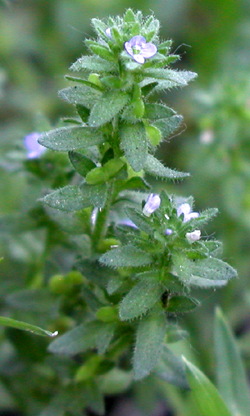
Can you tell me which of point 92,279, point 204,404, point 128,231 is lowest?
point 204,404

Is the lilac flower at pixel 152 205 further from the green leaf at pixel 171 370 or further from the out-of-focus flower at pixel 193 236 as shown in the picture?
the green leaf at pixel 171 370

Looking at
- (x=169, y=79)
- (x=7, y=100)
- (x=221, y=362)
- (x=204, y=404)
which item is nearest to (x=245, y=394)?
(x=221, y=362)

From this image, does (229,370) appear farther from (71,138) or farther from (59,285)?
(71,138)

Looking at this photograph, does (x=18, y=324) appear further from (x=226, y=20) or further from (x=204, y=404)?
(x=226, y=20)

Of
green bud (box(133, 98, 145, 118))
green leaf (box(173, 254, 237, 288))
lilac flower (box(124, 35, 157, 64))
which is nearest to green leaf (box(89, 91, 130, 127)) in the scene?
green bud (box(133, 98, 145, 118))

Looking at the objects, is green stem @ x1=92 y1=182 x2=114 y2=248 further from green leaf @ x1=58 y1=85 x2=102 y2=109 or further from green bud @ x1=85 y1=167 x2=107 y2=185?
green leaf @ x1=58 y1=85 x2=102 y2=109

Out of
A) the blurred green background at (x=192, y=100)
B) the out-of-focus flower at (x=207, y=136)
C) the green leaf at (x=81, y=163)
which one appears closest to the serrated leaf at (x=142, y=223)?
the green leaf at (x=81, y=163)

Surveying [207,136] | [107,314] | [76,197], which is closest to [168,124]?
[76,197]
